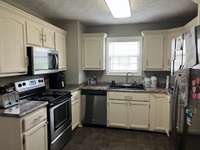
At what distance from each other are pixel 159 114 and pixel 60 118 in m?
1.97

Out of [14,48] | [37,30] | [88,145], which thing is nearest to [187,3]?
[37,30]

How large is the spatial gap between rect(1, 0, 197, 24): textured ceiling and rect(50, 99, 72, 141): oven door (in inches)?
64.9

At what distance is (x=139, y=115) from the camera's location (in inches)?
139

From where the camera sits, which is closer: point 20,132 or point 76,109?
point 20,132

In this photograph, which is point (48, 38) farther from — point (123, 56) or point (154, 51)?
point (154, 51)

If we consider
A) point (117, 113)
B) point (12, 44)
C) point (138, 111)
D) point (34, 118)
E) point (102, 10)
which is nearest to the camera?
point (34, 118)

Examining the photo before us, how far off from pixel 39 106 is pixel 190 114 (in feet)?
5.68

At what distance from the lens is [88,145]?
2990 mm

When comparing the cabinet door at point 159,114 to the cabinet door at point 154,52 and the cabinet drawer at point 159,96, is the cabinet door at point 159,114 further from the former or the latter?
the cabinet door at point 154,52

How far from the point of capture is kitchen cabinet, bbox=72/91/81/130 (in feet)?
11.3

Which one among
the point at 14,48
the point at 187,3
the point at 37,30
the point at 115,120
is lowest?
the point at 115,120

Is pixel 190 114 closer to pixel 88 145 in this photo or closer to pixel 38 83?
pixel 88 145

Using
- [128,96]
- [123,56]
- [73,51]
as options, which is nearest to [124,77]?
[123,56]

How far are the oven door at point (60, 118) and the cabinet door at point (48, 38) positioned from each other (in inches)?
42.3
